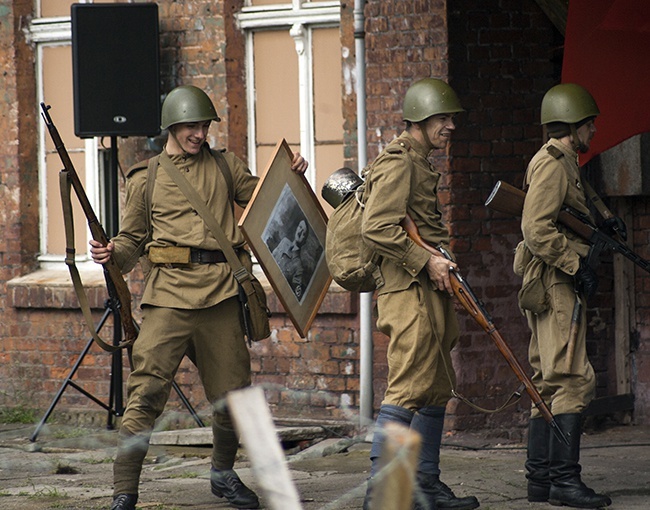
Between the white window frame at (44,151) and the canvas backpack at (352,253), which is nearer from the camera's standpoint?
the canvas backpack at (352,253)

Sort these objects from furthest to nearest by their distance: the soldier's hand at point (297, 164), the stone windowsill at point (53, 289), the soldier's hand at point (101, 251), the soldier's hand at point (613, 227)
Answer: the stone windowsill at point (53, 289)
the soldier's hand at point (297, 164)
the soldier's hand at point (613, 227)
the soldier's hand at point (101, 251)

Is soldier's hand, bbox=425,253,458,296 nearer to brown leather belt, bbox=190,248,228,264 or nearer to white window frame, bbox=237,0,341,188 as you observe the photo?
brown leather belt, bbox=190,248,228,264

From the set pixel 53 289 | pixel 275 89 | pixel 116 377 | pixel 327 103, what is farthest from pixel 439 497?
pixel 53 289

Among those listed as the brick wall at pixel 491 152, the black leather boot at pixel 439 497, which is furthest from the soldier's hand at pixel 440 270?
the brick wall at pixel 491 152

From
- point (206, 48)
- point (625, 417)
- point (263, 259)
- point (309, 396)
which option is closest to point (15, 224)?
point (206, 48)

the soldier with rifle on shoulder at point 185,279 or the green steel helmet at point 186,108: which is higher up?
the green steel helmet at point 186,108

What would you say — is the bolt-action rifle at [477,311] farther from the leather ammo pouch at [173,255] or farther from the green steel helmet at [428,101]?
the leather ammo pouch at [173,255]

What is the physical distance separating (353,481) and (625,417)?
2.35m

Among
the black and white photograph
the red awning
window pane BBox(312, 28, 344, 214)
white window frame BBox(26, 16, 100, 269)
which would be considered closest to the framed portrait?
the black and white photograph

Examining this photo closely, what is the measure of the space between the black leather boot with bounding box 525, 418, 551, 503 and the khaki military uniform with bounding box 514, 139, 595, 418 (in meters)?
0.07

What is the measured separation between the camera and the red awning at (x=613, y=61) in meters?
6.68

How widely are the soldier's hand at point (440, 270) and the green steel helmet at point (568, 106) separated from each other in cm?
97

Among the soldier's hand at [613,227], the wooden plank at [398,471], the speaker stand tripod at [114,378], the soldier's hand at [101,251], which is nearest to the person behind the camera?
the wooden plank at [398,471]

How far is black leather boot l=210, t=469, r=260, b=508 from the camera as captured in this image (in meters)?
5.59
